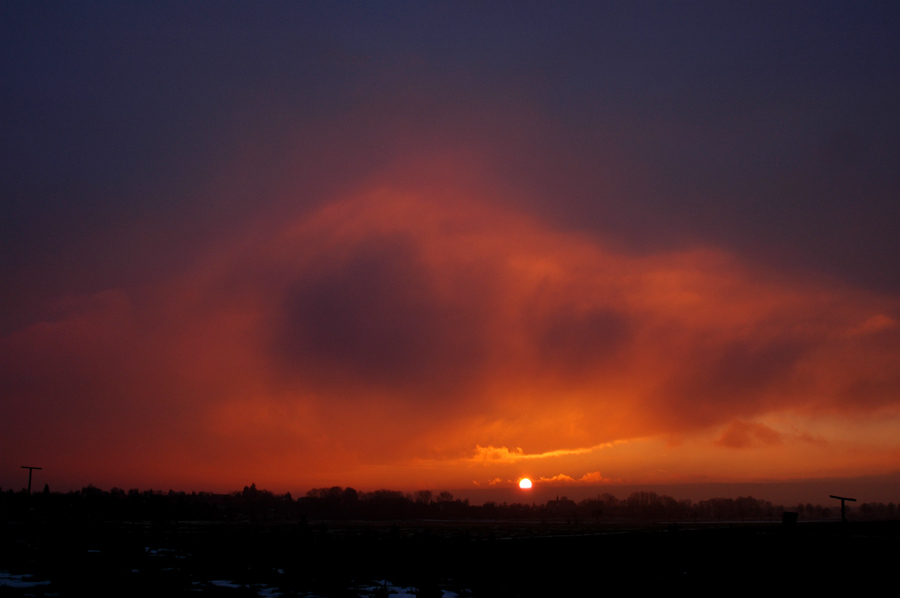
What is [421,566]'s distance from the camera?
42.5m

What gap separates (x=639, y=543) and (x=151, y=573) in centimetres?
4060

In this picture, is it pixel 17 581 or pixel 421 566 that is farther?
pixel 421 566

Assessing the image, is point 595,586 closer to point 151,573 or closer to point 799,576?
point 799,576

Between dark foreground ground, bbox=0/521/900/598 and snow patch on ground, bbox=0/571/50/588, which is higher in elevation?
snow patch on ground, bbox=0/571/50/588

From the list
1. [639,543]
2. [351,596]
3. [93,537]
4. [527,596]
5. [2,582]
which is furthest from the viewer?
[639,543]

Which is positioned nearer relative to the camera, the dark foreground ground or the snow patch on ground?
the snow patch on ground

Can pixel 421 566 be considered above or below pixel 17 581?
below

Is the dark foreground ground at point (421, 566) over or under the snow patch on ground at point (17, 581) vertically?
under

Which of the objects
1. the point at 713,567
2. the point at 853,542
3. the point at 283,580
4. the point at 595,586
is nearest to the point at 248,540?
the point at 283,580

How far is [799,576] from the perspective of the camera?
1435 inches

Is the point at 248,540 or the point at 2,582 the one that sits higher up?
the point at 2,582

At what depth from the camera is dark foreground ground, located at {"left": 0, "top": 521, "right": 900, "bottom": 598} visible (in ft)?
103

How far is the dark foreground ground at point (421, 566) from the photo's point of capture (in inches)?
1241

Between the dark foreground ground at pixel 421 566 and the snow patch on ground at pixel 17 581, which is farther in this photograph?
the dark foreground ground at pixel 421 566
